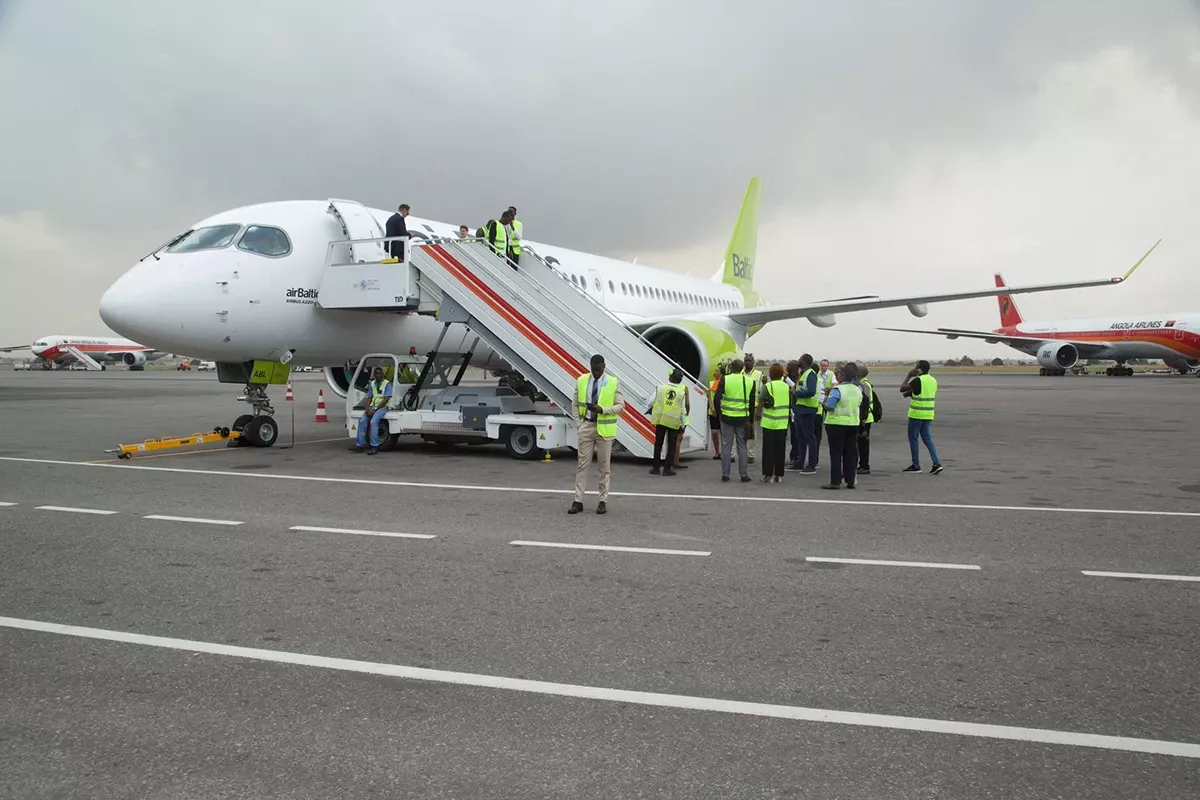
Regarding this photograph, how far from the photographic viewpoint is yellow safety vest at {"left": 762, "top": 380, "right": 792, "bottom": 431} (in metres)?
11.3

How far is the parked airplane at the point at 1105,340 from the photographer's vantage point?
50.5m

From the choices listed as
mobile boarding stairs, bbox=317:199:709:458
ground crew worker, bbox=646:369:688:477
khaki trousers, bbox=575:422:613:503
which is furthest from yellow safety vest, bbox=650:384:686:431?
khaki trousers, bbox=575:422:613:503

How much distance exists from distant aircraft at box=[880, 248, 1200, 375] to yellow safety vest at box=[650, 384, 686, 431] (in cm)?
4678

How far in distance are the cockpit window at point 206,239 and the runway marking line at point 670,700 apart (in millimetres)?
8688

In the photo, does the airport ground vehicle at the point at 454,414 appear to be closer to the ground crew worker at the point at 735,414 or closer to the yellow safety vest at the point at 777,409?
the ground crew worker at the point at 735,414

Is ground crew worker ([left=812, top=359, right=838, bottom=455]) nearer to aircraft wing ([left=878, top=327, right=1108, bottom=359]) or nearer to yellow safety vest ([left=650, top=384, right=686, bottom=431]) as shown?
yellow safety vest ([left=650, top=384, right=686, bottom=431])

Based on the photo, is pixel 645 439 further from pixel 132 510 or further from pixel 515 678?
pixel 515 678

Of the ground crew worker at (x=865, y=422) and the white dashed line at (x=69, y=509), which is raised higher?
the ground crew worker at (x=865, y=422)

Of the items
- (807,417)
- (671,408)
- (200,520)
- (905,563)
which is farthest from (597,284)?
(905,563)

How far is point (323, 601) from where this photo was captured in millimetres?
5387

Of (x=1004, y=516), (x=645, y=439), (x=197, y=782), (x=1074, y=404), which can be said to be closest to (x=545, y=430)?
(x=645, y=439)

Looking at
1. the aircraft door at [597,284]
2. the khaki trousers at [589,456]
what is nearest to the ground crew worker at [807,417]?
the khaki trousers at [589,456]

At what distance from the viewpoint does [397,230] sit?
1407 cm

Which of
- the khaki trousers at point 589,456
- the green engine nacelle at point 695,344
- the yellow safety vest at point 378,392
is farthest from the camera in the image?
the green engine nacelle at point 695,344
